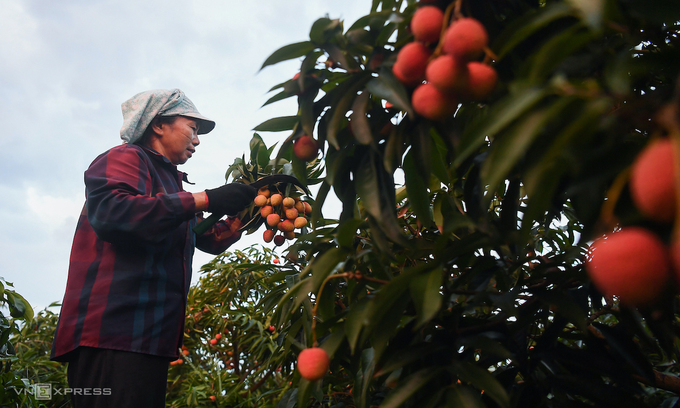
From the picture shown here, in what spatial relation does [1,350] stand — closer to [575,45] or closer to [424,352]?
[424,352]

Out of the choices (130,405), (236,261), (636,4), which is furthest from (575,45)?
(236,261)

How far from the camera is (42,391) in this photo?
185 centimetres

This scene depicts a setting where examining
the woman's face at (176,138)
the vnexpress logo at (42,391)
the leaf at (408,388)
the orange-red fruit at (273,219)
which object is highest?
the woman's face at (176,138)

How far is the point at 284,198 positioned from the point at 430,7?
1.00 meters

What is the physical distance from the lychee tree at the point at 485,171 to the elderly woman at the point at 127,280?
0.65 metres

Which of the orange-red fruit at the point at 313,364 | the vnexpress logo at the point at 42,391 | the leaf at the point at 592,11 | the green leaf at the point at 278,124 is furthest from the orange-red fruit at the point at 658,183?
the vnexpress logo at the point at 42,391

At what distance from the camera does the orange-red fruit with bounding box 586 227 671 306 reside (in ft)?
1.19

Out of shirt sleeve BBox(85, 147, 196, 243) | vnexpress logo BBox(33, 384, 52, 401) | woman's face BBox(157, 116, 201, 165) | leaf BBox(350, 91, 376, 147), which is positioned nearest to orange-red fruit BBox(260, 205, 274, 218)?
shirt sleeve BBox(85, 147, 196, 243)

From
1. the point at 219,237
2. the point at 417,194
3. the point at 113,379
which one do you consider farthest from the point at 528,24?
the point at 219,237

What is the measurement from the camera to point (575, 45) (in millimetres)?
426

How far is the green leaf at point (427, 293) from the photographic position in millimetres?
533

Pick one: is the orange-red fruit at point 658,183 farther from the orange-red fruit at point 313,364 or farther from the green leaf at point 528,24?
the orange-red fruit at point 313,364

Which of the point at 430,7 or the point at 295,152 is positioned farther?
the point at 295,152

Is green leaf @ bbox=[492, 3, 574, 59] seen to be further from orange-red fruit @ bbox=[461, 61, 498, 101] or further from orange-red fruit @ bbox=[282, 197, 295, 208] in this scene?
orange-red fruit @ bbox=[282, 197, 295, 208]
